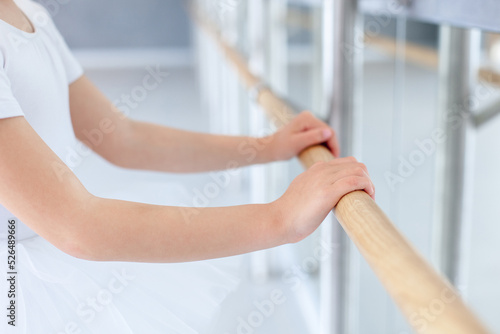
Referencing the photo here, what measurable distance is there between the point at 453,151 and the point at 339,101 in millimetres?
211

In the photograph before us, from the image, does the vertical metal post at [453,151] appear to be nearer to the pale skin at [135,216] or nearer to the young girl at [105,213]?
the young girl at [105,213]

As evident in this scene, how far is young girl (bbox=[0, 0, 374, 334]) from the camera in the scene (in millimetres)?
556

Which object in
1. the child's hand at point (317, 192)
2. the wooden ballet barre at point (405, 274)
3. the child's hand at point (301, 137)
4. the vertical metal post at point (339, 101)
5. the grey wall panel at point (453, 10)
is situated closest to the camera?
the wooden ballet barre at point (405, 274)

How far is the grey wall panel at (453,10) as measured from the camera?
0.63m

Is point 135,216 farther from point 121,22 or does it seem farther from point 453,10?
point 121,22

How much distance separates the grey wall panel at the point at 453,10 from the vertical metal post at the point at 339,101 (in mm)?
63

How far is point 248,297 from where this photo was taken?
1.62m

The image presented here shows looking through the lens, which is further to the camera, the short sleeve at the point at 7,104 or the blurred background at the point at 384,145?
the blurred background at the point at 384,145

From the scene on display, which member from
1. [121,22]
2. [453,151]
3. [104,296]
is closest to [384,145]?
[453,151]

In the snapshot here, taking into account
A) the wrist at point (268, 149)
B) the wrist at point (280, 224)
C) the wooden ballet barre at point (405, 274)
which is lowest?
the wrist at point (280, 224)

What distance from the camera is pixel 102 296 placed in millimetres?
708

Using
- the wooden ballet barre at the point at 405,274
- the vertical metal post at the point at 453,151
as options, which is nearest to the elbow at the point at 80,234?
the wooden ballet barre at the point at 405,274

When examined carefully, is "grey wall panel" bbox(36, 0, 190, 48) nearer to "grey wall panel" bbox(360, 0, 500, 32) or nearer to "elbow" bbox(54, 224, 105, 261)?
"grey wall panel" bbox(360, 0, 500, 32)

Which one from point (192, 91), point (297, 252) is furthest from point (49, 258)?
point (192, 91)
